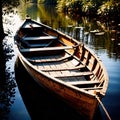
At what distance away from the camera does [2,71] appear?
56.2ft

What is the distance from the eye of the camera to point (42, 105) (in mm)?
13289

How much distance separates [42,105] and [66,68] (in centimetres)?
265

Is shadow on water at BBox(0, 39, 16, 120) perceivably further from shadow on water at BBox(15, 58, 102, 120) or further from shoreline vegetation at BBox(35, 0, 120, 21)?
shoreline vegetation at BBox(35, 0, 120, 21)

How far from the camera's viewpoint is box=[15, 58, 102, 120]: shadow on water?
39.9ft

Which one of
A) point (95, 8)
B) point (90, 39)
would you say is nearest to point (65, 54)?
point (90, 39)

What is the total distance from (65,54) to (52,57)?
2.69ft

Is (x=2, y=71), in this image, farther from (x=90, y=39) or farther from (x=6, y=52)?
(x=90, y=39)

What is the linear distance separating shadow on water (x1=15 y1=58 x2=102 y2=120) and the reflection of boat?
2.32 ft

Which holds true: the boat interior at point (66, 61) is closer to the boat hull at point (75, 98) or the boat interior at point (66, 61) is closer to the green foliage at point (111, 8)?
the boat hull at point (75, 98)

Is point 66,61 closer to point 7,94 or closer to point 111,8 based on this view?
point 7,94

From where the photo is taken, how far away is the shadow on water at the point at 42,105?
39.9 ft

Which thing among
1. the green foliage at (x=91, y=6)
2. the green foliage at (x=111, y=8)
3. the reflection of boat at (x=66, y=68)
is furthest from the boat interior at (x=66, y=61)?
the green foliage at (x=91, y=6)

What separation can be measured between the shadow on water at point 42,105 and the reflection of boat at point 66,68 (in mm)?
706

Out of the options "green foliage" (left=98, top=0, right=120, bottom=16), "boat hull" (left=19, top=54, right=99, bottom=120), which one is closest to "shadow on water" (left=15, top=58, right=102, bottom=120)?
"boat hull" (left=19, top=54, right=99, bottom=120)
